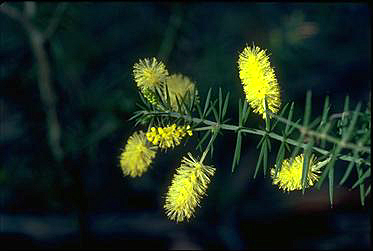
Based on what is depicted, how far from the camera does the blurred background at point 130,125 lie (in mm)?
1783

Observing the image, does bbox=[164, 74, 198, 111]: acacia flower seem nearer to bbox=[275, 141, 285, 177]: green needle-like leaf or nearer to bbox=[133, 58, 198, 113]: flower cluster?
bbox=[133, 58, 198, 113]: flower cluster

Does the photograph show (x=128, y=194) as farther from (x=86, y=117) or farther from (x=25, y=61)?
(x=25, y=61)

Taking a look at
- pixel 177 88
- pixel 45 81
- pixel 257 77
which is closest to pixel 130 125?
pixel 45 81

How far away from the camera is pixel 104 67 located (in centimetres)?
230

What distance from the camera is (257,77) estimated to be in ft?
2.22

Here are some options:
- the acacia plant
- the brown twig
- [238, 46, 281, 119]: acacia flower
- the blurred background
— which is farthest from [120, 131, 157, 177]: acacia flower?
the brown twig

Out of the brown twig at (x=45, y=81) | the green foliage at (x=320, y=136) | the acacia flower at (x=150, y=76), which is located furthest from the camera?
the brown twig at (x=45, y=81)

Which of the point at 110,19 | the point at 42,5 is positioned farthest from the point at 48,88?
the point at 110,19

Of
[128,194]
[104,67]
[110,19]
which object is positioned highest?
[110,19]

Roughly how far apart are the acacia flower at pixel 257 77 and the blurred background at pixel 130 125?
978mm

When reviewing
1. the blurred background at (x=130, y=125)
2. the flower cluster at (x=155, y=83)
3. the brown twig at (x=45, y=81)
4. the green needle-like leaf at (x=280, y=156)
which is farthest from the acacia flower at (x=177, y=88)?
the brown twig at (x=45, y=81)

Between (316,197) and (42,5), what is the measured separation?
1250mm

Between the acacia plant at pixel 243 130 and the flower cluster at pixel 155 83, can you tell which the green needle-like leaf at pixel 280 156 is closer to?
the acacia plant at pixel 243 130

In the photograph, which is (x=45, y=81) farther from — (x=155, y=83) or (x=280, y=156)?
(x=280, y=156)
